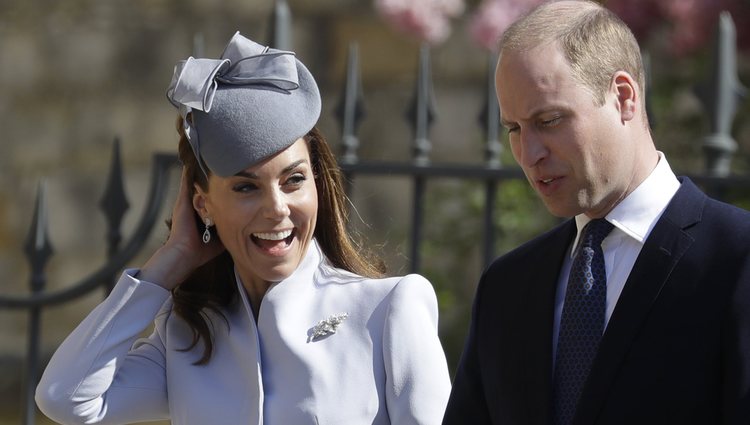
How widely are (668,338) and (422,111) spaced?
5.99ft

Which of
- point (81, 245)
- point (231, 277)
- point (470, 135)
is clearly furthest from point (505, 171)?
point (81, 245)

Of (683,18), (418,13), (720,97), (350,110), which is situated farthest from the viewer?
(418,13)

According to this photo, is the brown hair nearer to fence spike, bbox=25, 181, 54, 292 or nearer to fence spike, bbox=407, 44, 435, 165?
fence spike, bbox=407, 44, 435, 165

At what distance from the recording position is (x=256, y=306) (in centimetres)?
295

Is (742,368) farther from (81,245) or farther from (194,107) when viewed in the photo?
(81,245)

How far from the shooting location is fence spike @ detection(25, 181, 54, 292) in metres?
4.07

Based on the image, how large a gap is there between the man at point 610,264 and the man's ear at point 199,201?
0.84m

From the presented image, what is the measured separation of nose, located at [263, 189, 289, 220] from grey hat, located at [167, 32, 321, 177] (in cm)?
8

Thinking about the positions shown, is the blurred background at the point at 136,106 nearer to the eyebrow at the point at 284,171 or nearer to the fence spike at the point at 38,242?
the fence spike at the point at 38,242

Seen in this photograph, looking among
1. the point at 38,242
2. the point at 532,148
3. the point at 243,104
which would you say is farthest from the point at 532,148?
the point at 38,242

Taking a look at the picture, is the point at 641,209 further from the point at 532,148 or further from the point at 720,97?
the point at 720,97

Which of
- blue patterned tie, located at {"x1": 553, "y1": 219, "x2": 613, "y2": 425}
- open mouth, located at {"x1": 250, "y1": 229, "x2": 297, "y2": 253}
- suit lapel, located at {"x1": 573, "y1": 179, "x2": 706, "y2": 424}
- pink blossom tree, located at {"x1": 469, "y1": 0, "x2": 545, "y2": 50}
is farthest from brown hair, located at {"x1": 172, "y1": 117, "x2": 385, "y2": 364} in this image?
pink blossom tree, located at {"x1": 469, "y1": 0, "x2": 545, "y2": 50}

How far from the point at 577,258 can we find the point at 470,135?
368cm

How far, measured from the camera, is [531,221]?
5195 millimetres
